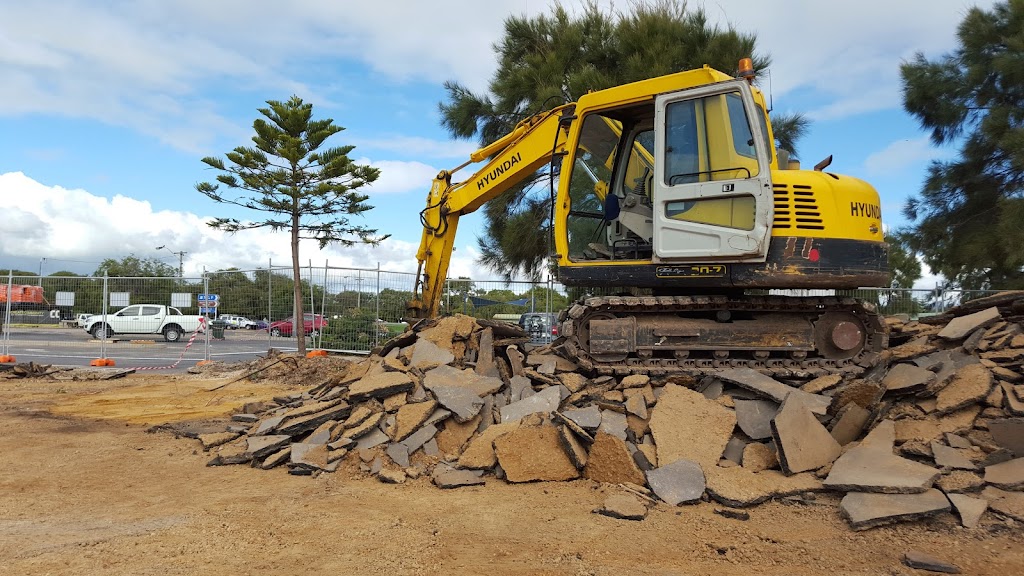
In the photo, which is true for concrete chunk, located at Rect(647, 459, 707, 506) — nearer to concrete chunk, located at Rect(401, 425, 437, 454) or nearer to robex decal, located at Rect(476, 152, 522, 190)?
concrete chunk, located at Rect(401, 425, 437, 454)

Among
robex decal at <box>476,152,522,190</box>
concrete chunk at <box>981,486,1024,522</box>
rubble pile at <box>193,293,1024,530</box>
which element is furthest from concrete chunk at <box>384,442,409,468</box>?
concrete chunk at <box>981,486,1024,522</box>

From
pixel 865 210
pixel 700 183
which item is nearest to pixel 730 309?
pixel 700 183

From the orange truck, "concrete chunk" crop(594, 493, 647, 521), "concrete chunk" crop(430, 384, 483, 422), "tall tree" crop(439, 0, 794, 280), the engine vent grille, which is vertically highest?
Result: "tall tree" crop(439, 0, 794, 280)

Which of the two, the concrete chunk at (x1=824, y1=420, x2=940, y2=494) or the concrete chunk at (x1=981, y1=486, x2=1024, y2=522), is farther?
the concrete chunk at (x1=824, y1=420, x2=940, y2=494)

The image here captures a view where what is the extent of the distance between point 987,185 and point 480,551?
16.1 meters

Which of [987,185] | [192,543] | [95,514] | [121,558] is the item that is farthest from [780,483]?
[987,185]

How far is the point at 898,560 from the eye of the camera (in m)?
3.79

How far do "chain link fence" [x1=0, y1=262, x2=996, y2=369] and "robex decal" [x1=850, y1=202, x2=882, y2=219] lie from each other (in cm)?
701

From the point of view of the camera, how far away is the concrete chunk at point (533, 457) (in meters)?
5.33

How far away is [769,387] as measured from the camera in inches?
228

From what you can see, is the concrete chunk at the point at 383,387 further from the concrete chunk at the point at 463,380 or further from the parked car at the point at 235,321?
the parked car at the point at 235,321

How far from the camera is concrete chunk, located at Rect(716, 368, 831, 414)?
5.64 m

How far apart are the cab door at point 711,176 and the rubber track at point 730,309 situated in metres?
0.55

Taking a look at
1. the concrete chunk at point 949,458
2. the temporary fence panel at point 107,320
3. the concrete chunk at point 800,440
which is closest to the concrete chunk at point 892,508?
the concrete chunk at point 949,458
